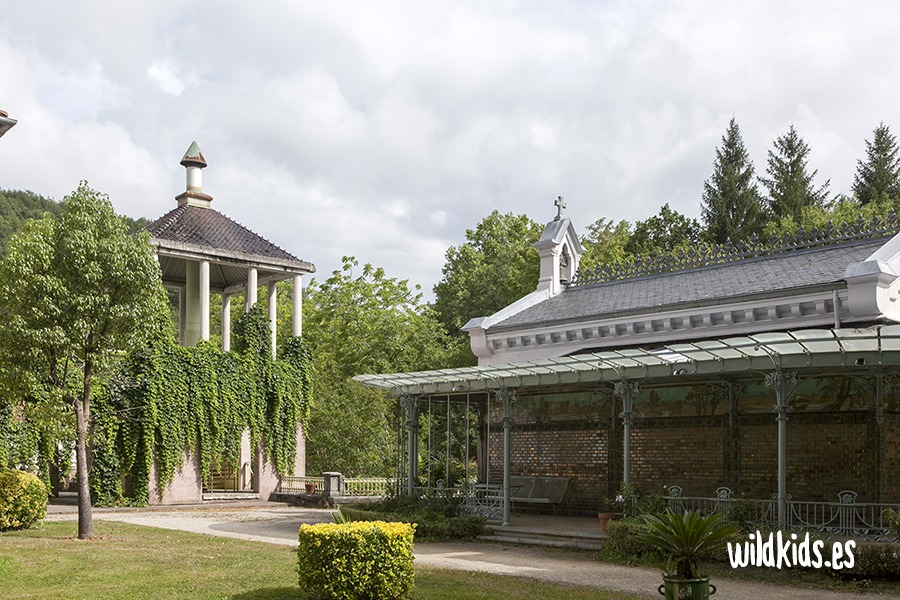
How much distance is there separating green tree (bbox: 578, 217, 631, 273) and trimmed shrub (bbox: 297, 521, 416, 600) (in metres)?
35.2

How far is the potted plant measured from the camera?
10.5 metres

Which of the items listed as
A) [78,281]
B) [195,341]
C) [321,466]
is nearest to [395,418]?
[321,466]

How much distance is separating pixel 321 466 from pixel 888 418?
2851 centimetres

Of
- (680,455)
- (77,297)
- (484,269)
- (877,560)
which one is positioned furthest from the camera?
(484,269)

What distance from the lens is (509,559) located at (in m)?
16.8

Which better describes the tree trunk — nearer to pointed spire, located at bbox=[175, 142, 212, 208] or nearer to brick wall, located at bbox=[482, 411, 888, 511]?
brick wall, located at bbox=[482, 411, 888, 511]

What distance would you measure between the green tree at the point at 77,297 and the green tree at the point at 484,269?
101 ft

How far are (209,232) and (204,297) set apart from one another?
2900 mm

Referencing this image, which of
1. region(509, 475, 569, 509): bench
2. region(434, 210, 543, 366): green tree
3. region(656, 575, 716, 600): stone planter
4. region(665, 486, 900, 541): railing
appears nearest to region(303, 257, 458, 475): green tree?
region(434, 210, 543, 366): green tree

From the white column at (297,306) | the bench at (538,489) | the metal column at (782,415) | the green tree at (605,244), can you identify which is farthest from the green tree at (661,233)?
the metal column at (782,415)

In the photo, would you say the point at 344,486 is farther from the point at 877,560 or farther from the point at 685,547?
the point at 685,547

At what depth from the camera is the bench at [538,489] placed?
78.0 feet

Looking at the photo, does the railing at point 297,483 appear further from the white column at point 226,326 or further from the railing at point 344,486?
the white column at point 226,326

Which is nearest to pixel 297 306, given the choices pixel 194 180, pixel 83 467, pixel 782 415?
pixel 194 180
